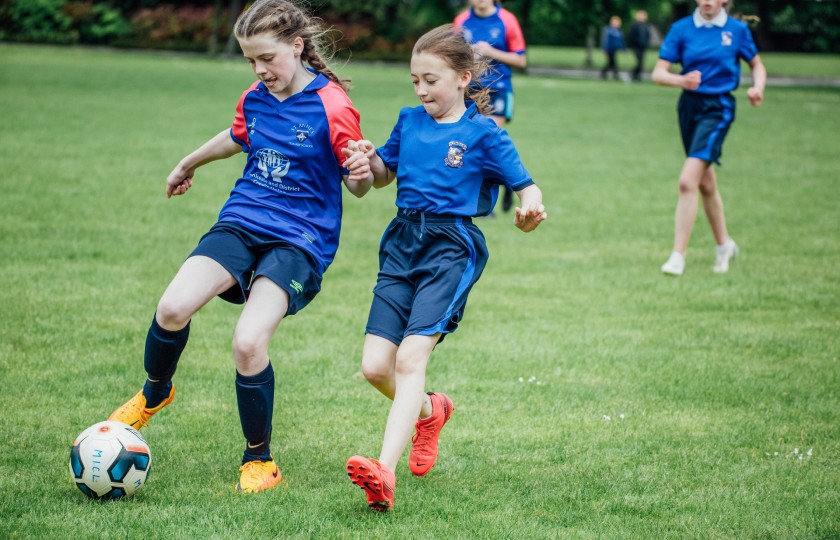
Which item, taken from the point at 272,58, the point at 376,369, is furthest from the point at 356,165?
the point at 376,369

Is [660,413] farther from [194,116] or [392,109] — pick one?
[392,109]

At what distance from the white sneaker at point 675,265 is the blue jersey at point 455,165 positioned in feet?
15.5

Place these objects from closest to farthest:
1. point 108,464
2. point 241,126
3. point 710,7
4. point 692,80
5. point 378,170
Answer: point 108,464
point 378,170
point 241,126
point 692,80
point 710,7

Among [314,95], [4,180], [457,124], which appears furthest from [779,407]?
[4,180]

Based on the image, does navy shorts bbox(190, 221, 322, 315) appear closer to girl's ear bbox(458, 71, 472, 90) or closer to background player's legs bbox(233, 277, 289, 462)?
background player's legs bbox(233, 277, 289, 462)

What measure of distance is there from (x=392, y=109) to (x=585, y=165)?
756 centimetres

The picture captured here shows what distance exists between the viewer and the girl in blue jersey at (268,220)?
4.28 meters

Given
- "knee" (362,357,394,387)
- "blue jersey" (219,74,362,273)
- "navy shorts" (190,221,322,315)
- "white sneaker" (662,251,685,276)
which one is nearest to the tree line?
"white sneaker" (662,251,685,276)

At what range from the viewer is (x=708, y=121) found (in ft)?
28.9

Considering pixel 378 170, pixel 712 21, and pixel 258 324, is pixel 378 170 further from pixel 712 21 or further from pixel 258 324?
pixel 712 21

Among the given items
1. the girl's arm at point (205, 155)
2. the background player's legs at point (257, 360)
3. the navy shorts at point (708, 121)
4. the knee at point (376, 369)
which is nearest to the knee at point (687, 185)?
the navy shorts at point (708, 121)

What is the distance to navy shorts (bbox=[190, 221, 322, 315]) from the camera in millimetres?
4355

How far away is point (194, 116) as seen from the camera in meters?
19.2

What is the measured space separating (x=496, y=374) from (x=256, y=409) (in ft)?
7.17
